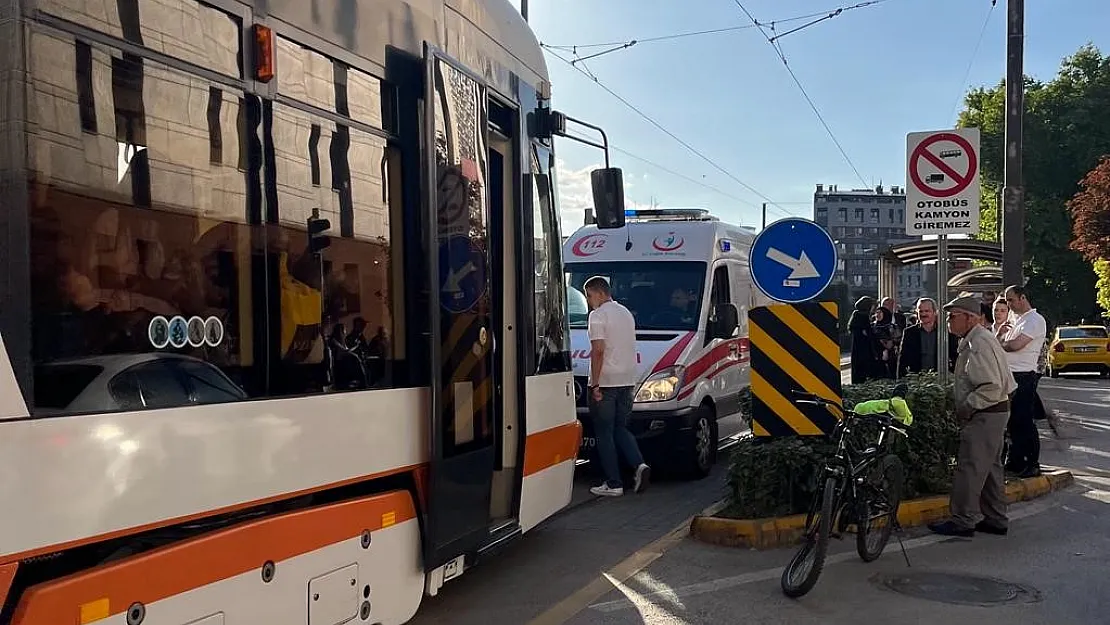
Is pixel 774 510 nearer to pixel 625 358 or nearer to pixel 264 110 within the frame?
pixel 625 358

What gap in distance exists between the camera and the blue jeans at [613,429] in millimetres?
8570

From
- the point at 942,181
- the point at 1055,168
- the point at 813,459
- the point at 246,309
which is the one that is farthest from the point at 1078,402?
the point at 1055,168

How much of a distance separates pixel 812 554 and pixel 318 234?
3.38 m

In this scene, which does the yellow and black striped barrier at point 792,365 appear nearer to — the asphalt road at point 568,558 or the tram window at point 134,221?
the asphalt road at point 568,558

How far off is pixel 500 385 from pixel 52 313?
116 inches

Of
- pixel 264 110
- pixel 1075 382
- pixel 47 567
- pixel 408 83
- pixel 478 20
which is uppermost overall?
pixel 478 20

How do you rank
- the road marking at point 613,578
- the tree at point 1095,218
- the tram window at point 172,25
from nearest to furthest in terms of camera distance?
the tram window at point 172,25
the road marking at point 613,578
the tree at point 1095,218

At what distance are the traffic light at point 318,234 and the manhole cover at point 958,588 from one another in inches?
157

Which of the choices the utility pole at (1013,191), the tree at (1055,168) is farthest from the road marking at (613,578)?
the tree at (1055,168)

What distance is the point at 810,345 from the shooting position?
682 cm

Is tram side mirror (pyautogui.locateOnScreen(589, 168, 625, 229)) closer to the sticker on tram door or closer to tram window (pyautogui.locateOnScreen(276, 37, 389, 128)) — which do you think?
tram window (pyautogui.locateOnScreen(276, 37, 389, 128))

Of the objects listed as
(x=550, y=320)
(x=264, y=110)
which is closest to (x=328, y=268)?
(x=264, y=110)

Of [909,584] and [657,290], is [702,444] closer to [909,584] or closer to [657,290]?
[657,290]

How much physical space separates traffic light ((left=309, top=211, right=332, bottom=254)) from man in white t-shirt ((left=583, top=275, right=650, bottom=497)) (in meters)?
4.80
